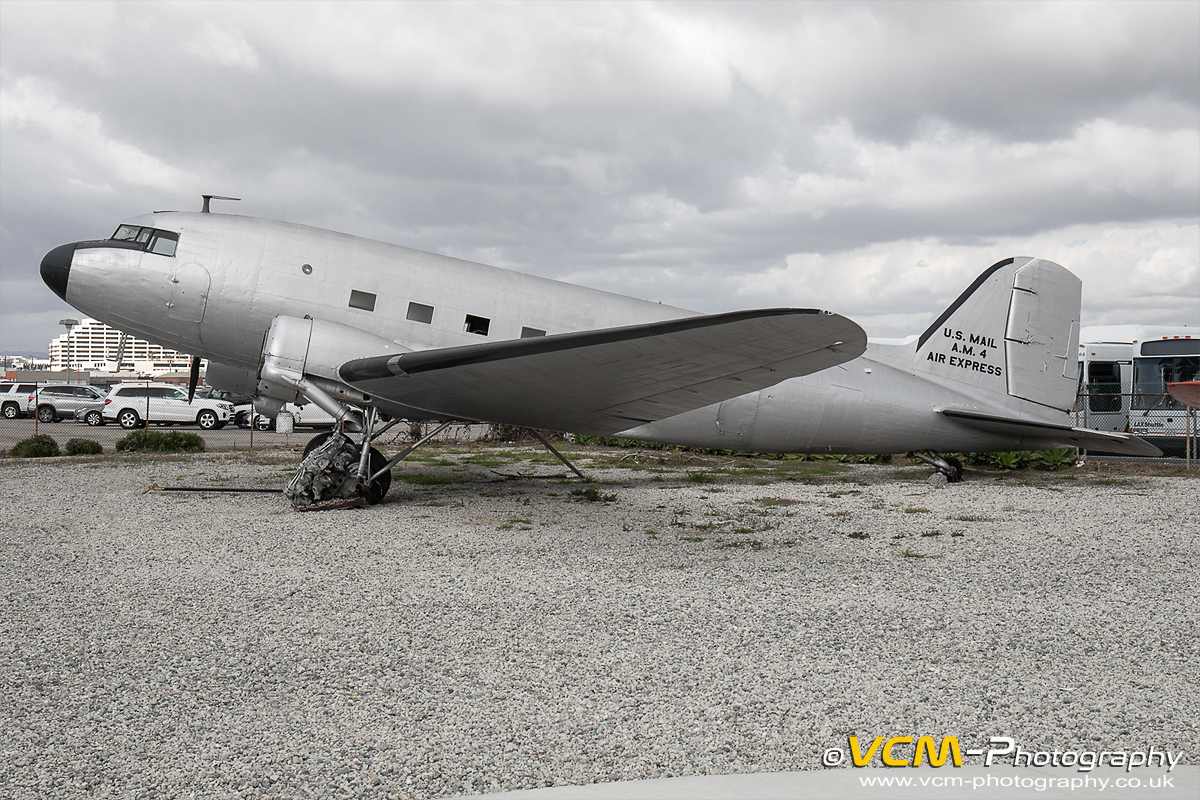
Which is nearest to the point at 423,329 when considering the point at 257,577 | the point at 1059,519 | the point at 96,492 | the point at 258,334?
the point at 258,334

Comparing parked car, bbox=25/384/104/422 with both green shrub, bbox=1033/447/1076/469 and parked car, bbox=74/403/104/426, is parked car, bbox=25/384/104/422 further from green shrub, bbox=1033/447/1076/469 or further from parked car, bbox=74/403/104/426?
green shrub, bbox=1033/447/1076/469

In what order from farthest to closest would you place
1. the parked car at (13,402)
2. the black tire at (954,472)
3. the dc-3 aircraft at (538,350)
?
the parked car at (13,402), the black tire at (954,472), the dc-3 aircraft at (538,350)

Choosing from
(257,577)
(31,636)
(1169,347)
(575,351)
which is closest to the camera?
(31,636)

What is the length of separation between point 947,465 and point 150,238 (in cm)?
1160

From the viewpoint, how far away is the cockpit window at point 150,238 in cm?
850

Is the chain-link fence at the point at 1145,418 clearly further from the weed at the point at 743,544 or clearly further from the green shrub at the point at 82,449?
the green shrub at the point at 82,449

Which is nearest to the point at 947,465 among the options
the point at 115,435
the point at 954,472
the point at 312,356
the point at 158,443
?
the point at 954,472

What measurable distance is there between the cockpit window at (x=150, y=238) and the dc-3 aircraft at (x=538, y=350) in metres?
0.03

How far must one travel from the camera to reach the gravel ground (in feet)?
8.91

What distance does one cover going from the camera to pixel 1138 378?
1892 centimetres

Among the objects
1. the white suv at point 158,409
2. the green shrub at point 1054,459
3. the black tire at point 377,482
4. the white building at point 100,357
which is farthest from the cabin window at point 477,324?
the white building at point 100,357

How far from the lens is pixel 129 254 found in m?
Result: 8.51

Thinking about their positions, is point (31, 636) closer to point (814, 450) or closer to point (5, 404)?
point (814, 450)

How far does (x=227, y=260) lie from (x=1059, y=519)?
32.6 feet
